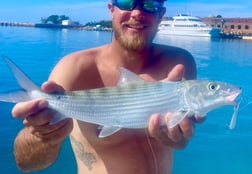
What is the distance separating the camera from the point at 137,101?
7.36 ft

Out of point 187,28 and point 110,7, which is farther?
point 187,28

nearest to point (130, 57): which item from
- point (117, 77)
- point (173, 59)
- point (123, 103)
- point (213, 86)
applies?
point (117, 77)

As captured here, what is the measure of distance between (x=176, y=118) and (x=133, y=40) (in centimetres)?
83

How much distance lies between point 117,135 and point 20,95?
3.37ft

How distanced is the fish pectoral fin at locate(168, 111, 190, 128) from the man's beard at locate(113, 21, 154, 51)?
781mm

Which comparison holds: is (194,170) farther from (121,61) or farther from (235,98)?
(235,98)

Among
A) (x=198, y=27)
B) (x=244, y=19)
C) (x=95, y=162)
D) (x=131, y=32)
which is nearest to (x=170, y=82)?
(x=131, y=32)

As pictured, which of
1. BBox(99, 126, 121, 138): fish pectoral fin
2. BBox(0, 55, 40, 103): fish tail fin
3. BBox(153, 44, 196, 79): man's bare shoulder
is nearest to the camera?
BBox(0, 55, 40, 103): fish tail fin

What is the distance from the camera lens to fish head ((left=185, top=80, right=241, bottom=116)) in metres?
2.16

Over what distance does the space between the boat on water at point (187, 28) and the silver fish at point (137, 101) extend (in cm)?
6459

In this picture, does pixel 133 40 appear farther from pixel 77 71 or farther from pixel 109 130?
pixel 109 130

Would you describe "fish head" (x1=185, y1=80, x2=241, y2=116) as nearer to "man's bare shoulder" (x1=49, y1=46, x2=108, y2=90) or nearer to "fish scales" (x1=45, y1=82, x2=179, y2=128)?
"fish scales" (x1=45, y1=82, x2=179, y2=128)

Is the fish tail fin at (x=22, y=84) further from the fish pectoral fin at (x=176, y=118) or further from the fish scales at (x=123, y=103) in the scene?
the fish pectoral fin at (x=176, y=118)

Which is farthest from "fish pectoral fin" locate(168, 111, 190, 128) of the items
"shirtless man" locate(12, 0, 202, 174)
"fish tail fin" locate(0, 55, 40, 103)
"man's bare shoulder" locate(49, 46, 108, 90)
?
"man's bare shoulder" locate(49, 46, 108, 90)
